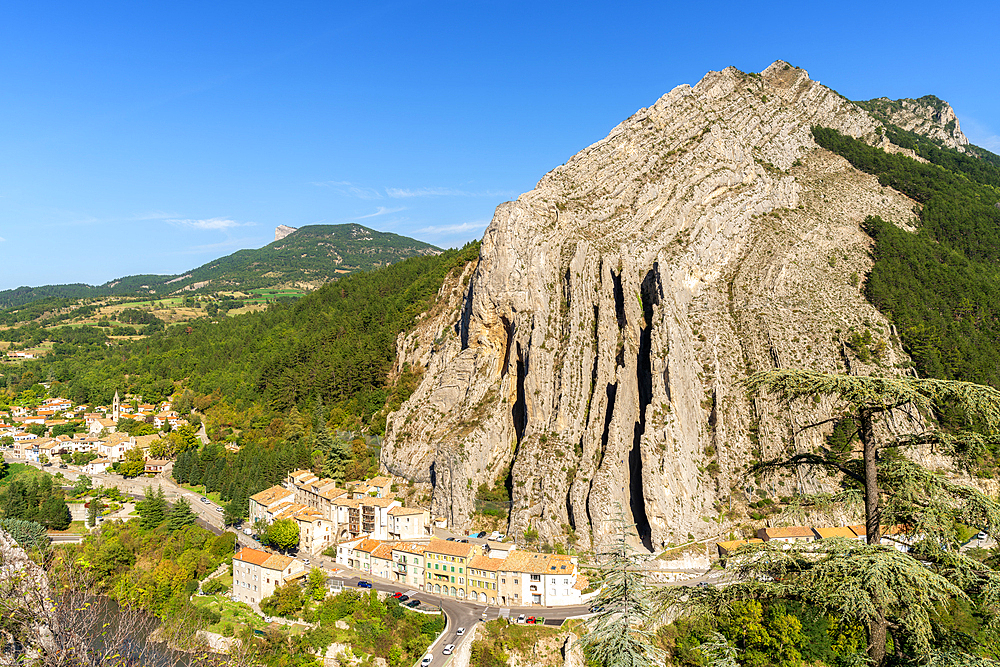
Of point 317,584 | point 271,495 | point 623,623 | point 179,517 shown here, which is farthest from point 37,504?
point 623,623

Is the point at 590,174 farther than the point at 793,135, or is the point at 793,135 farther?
the point at 793,135

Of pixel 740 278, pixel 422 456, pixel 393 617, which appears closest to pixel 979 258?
pixel 740 278

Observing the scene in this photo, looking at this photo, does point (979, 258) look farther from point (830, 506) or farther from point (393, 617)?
point (830, 506)

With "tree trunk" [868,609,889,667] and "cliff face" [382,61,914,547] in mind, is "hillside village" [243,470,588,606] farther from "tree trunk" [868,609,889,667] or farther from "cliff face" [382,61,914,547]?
"tree trunk" [868,609,889,667]

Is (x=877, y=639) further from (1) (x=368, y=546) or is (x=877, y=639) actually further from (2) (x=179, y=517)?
(2) (x=179, y=517)

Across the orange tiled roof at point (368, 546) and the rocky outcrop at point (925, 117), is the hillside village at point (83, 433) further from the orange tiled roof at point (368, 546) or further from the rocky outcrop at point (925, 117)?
the rocky outcrop at point (925, 117)

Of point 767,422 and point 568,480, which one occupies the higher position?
point 767,422

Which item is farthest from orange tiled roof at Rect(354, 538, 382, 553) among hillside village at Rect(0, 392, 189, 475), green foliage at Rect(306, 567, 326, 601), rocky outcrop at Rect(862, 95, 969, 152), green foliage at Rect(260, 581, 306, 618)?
rocky outcrop at Rect(862, 95, 969, 152)
